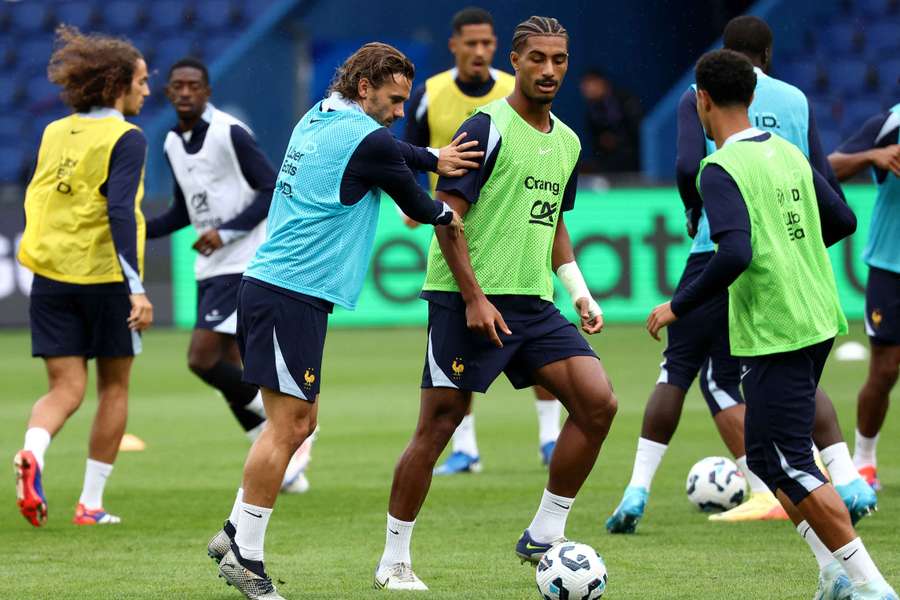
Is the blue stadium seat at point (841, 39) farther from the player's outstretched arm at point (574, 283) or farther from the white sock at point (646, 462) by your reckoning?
the player's outstretched arm at point (574, 283)

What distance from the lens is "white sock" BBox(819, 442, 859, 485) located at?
7059 millimetres

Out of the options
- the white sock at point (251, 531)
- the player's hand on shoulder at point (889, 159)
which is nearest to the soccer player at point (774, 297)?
the white sock at point (251, 531)

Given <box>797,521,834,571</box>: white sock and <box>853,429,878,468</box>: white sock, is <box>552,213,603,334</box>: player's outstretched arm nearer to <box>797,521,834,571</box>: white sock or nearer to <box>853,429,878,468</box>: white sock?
<box>797,521,834,571</box>: white sock

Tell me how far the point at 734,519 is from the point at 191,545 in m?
2.64

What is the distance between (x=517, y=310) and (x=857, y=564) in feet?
5.78

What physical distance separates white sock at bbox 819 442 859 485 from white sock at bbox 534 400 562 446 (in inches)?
111

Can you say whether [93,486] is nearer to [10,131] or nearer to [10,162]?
[10,162]

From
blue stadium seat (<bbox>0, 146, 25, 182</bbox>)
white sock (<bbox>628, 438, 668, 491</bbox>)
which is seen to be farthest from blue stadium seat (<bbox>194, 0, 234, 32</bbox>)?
white sock (<bbox>628, 438, 668, 491</bbox>)

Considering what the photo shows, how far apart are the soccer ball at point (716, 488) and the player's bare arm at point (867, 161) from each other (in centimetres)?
166

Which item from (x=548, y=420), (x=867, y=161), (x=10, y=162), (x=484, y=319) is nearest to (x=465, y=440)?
(x=548, y=420)

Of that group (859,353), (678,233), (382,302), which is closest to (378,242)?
(382,302)

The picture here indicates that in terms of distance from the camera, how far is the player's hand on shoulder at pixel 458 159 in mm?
6203

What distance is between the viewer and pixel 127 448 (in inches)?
429

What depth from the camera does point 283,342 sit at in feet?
19.4
